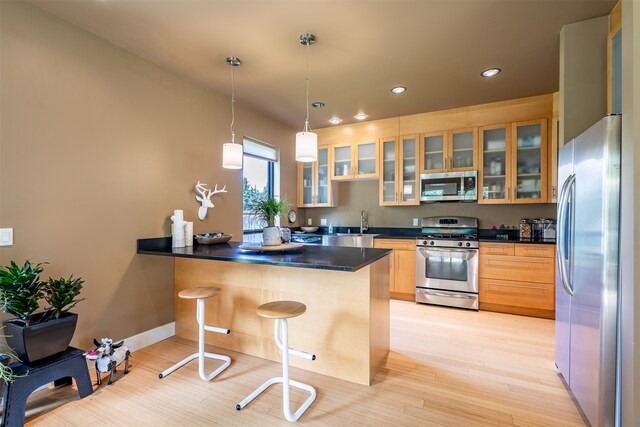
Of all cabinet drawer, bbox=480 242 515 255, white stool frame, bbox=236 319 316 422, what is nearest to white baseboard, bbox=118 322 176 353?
white stool frame, bbox=236 319 316 422

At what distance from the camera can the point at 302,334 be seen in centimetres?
247

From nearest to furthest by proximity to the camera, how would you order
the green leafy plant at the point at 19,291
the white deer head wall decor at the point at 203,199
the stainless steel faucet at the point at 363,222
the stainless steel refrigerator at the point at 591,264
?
the stainless steel refrigerator at the point at 591,264 → the green leafy plant at the point at 19,291 → the white deer head wall decor at the point at 203,199 → the stainless steel faucet at the point at 363,222

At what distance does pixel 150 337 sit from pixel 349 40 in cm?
327

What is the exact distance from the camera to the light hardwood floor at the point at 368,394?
73.1 inches

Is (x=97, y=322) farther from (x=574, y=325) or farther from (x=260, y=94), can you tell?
(x=574, y=325)

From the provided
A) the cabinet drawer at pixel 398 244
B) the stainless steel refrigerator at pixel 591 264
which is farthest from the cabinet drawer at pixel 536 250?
the stainless steel refrigerator at pixel 591 264

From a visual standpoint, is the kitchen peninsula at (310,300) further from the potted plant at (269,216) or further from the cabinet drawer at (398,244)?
the cabinet drawer at (398,244)

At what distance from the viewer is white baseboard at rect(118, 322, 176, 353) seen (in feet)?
9.03

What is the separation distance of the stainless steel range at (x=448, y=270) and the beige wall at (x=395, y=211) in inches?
16.4

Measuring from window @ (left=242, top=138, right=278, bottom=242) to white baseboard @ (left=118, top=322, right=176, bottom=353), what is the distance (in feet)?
4.84

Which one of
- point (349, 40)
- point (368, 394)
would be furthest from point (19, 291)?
point (349, 40)

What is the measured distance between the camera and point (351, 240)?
183 inches

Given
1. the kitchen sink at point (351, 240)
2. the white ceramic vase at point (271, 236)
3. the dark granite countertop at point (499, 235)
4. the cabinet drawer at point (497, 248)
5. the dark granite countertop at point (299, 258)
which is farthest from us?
the kitchen sink at point (351, 240)

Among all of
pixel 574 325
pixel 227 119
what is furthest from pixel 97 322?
pixel 574 325
